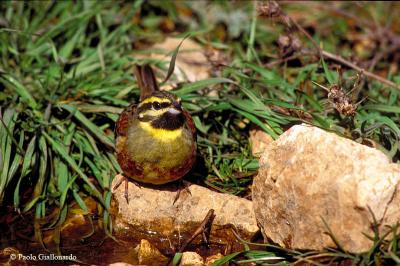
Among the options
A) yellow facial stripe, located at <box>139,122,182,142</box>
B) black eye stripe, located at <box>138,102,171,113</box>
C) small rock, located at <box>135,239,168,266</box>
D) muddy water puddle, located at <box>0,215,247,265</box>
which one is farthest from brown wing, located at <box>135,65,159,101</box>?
small rock, located at <box>135,239,168,266</box>

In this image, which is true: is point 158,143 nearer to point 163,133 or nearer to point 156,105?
point 163,133

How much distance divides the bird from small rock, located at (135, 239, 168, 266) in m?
0.53

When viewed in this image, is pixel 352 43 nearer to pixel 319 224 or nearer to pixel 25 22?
pixel 25 22

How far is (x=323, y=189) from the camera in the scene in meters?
4.00

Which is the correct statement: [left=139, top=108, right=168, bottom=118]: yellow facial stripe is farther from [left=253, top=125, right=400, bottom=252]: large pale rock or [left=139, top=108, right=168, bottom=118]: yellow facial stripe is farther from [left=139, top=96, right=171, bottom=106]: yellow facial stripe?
[left=253, top=125, right=400, bottom=252]: large pale rock

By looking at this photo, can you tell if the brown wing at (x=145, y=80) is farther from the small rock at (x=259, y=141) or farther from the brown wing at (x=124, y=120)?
the small rock at (x=259, y=141)

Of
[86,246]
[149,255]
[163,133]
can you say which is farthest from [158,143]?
[86,246]

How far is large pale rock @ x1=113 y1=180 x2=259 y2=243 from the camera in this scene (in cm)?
492

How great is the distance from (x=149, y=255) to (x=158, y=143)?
84 centimetres

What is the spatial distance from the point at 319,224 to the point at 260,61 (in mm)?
2974

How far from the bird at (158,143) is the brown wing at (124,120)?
0.12 feet

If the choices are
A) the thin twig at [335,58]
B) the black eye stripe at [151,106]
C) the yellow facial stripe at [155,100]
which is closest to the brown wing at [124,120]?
the black eye stripe at [151,106]

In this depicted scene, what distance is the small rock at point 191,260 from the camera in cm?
449

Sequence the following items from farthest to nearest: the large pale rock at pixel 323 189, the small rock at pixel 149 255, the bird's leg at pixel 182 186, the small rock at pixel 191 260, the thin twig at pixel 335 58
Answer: the thin twig at pixel 335 58 → the bird's leg at pixel 182 186 → the small rock at pixel 149 255 → the small rock at pixel 191 260 → the large pale rock at pixel 323 189
